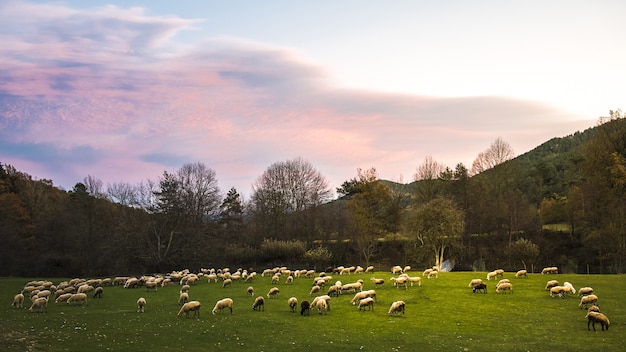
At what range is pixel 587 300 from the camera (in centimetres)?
2914

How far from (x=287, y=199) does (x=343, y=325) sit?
2731 inches

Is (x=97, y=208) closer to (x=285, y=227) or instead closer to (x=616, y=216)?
(x=285, y=227)

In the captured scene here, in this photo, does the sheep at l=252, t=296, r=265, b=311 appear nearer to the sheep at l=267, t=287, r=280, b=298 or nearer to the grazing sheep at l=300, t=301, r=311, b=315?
the grazing sheep at l=300, t=301, r=311, b=315

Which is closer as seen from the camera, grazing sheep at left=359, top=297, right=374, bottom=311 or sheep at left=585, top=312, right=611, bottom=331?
sheep at left=585, top=312, right=611, bottom=331

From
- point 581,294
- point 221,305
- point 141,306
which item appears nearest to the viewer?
point 221,305

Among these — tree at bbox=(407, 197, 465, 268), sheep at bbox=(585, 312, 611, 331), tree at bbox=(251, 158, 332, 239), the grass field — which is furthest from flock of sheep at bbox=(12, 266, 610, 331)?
tree at bbox=(251, 158, 332, 239)

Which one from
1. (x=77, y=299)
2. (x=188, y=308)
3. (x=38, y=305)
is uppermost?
(x=188, y=308)

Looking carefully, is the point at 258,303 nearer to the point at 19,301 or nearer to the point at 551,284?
the point at 19,301

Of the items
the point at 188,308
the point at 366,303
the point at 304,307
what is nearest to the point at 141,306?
the point at 188,308

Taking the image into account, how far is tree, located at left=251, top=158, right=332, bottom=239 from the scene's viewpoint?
90.1 m

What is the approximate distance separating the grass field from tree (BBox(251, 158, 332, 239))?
5122 centimetres

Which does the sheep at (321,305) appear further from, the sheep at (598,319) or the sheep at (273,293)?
the sheep at (598,319)

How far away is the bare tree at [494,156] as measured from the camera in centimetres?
8350

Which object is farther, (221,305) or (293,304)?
(293,304)
